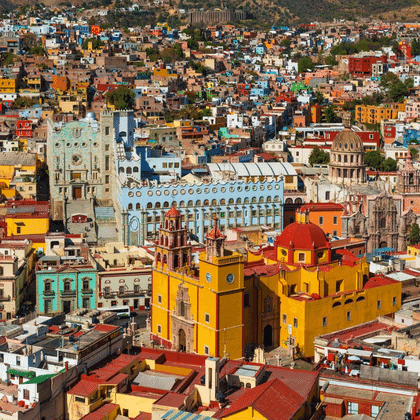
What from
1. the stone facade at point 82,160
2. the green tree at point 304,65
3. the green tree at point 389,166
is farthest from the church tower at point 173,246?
the green tree at point 304,65

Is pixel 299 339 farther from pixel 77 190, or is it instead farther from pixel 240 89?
pixel 240 89

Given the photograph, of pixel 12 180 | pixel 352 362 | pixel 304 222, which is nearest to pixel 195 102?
pixel 12 180

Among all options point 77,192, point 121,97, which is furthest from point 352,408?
point 121,97

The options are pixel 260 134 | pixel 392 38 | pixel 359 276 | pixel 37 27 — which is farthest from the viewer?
pixel 392 38

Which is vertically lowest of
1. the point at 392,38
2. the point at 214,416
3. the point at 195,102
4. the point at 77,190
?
A: the point at 214,416

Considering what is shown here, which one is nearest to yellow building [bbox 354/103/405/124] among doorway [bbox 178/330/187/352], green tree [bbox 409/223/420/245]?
green tree [bbox 409/223/420/245]

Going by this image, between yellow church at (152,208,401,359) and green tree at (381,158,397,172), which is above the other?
green tree at (381,158,397,172)

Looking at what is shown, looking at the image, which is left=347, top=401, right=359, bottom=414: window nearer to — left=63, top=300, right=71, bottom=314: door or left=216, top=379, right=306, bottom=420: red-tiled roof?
left=216, top=379, right=306, bottom=420: red-tiled roof
